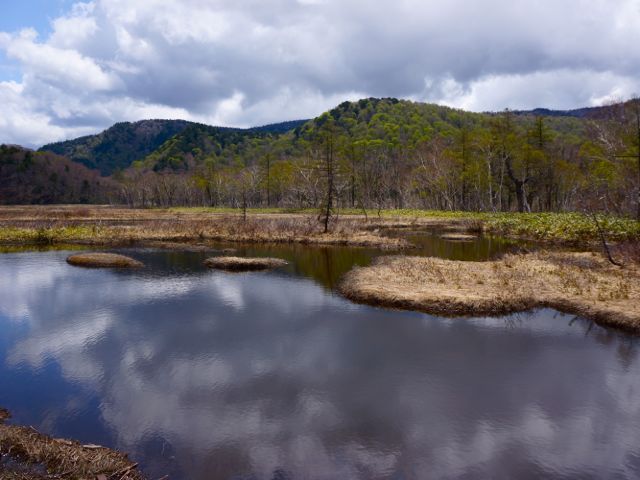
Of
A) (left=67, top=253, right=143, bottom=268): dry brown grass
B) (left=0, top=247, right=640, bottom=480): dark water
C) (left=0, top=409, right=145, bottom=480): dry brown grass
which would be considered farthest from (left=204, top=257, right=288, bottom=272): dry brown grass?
(left=0, top=409, right=145, bottom=480): dry brown grass

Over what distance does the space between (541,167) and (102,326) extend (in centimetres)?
7429

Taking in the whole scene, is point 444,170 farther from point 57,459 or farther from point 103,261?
point 57,459

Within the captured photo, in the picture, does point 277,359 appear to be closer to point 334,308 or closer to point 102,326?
point 334,308

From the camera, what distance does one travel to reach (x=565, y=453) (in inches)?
342

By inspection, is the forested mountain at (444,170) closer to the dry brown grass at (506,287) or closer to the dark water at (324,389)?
the dry brown grass at (506,287)

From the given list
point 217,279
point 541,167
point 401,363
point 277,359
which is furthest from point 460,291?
point 541,167

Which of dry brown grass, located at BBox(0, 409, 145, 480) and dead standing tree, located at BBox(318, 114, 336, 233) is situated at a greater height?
dead standing tree, located at BBox(318, 114, 336, 233)

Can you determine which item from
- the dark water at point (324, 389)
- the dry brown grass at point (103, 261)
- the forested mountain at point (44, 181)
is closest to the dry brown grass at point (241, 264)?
the dry brown grass at point (103, 261)

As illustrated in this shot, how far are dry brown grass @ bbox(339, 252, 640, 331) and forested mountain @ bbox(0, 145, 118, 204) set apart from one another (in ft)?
527

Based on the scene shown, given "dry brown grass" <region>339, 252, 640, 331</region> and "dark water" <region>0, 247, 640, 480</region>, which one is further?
"dry brown grass" <region>339, 252, 640, 331</region>

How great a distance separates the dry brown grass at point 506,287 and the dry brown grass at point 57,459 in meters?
13.1

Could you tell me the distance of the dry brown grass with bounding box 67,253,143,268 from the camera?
29.6 meters

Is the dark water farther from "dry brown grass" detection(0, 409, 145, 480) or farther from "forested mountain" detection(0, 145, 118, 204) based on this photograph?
"forested mountain" detection(0, 145, 118, 204)

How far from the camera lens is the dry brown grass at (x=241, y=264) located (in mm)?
28766
